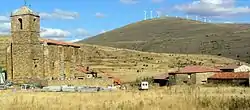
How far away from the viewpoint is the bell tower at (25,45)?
51344 millimetres

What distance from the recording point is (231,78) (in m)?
50.4

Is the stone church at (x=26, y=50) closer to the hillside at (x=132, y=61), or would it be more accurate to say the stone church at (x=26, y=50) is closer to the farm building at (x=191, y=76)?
the farm building at (x=191, y=76)

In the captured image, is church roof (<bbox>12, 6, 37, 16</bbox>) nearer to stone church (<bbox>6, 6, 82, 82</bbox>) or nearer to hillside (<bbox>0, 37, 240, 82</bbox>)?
stone church (<bbox>6, 6, 82, 82</bbox>)

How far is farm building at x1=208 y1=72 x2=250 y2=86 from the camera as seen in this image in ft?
160

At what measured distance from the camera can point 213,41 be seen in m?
140

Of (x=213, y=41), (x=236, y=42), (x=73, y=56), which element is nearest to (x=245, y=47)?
(x=236, y=42)

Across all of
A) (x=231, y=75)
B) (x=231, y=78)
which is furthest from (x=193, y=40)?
(x=231, y=78)

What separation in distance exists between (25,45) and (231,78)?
2390 cm

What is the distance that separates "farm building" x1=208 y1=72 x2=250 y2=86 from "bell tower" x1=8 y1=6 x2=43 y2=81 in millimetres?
20365

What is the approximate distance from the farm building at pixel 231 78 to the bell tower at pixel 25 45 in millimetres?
20365

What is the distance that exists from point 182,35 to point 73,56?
113459 mm

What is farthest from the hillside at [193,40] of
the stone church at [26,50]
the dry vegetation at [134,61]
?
the stone church at [26,50]

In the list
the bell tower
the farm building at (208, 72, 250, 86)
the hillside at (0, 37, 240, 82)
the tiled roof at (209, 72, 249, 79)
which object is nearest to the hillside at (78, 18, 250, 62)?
the hillside at (0, 37, 240, 82)

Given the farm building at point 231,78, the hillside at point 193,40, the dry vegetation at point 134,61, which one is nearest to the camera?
the farm building at point 231,78
